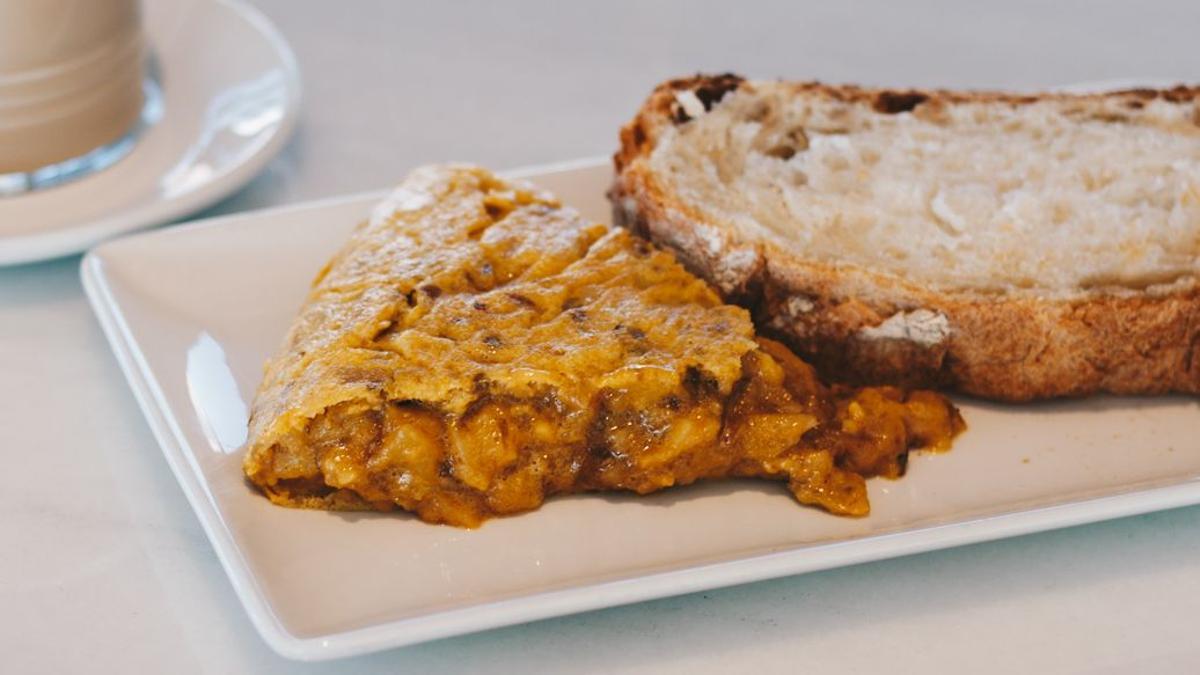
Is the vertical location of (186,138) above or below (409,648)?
above

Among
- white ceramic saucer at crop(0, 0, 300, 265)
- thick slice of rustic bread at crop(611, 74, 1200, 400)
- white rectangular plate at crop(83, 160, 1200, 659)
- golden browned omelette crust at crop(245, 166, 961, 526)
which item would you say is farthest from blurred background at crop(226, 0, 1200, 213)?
golden browned omelette crust at crop(245, 166, 961, 526)

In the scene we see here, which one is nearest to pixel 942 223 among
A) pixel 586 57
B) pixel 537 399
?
pixel 537 399

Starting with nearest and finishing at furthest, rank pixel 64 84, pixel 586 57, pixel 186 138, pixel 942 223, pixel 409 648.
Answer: pixel 409 648
pixel 942 223
pixel 64 84
pixel 186 138
pixel 586 57

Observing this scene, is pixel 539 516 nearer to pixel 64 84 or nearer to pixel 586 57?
pixel 64 84

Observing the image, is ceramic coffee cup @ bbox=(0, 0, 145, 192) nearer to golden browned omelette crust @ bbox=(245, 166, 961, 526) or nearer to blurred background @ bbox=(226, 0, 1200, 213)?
blurred background @ bbox=(226, 0, 1200, 213)

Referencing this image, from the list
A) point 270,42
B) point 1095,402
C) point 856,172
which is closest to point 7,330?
point 270,42

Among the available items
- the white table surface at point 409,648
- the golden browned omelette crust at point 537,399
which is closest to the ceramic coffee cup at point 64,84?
the white table surface at point 409,648
